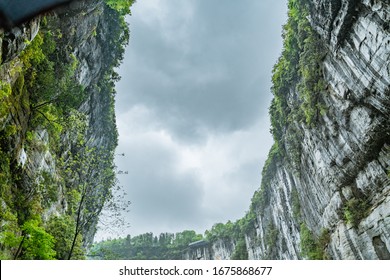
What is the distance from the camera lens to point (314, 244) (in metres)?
23.7

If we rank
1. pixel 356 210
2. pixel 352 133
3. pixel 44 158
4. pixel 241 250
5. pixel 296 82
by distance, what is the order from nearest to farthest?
pixel 44 158 < pixel 352 133 < pixel 356 210 < pixel 296 82 < pixel 241 250

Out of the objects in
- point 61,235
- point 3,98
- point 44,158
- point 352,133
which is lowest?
point 61,235

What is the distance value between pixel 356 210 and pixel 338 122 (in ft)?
16.2

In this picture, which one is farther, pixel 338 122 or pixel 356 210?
pixel 338 122

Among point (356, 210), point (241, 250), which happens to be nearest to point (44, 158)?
point (356, 210)

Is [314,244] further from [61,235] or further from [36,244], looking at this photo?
[36,244]

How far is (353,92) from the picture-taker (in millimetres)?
14891

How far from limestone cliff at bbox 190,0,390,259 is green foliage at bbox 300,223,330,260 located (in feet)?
0.25

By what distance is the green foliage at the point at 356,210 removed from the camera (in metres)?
15.5

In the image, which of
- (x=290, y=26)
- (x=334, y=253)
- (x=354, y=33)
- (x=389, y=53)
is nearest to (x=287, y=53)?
(x=290, y=26)

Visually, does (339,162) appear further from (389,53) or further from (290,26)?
(290,26)

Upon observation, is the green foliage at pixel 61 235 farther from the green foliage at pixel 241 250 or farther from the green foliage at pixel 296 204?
the green foliage at pixel 241 250

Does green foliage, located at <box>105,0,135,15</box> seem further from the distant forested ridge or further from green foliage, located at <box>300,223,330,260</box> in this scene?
Answer: the distant forested ridge
